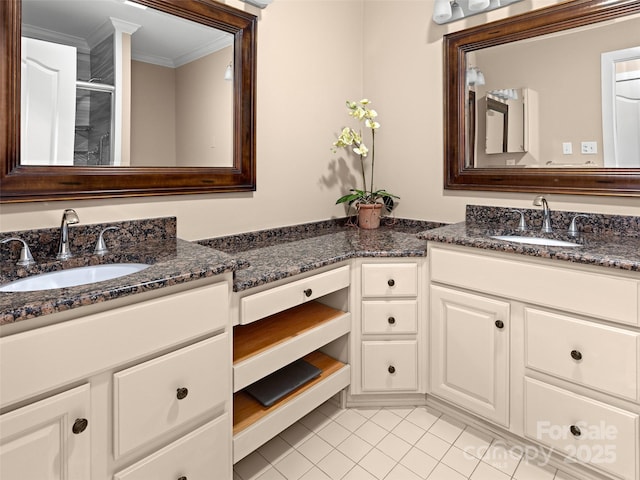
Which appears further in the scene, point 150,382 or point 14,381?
point 150,382

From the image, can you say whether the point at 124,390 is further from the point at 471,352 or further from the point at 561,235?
the point at 561,235

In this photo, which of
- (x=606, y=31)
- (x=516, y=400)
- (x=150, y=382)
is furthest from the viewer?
(x=606, y=31)

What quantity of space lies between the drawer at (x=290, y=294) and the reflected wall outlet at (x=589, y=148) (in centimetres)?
119

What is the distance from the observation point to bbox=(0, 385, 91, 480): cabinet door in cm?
86

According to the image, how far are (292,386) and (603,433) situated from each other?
3.71 ft

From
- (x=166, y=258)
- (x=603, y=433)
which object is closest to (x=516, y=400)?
(x=603, y=433)

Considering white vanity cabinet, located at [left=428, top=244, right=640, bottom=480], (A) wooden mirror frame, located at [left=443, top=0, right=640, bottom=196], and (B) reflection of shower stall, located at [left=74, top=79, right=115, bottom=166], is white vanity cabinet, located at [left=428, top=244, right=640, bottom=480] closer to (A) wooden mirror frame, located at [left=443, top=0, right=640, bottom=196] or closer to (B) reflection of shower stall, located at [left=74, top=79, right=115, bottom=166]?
(A) wooden mirror frame, located at [left=443, top=0, right=640, bottom=196]

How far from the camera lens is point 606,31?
1679 millimetres

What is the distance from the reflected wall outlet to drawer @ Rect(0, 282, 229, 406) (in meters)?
1.67

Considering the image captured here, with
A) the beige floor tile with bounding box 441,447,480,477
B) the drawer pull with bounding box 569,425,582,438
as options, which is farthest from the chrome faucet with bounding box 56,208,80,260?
the drawer pull with bounding box 569,425,582,438

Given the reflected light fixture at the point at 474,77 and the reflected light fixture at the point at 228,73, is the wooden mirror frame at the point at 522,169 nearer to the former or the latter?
the reflected light fixture at the point at 474,77

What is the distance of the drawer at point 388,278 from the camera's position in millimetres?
1777

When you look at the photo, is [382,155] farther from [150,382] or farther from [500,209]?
[150,382]

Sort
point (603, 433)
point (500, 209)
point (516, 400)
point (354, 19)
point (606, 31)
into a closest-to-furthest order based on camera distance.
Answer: point (603, 433), point (516, 400), point (606, 31), point (500, 209), point (354, 19)
